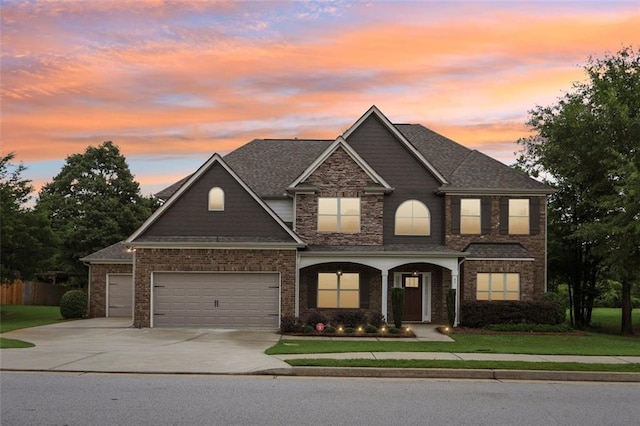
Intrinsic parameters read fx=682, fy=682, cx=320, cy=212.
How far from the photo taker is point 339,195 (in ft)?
97.5

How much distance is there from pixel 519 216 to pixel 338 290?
896cm

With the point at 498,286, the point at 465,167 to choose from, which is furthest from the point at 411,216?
the point at 498,286

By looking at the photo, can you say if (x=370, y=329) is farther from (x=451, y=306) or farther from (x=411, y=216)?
(x=411, y=216)

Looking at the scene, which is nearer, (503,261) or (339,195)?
(503,261)

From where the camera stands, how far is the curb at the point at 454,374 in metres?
14.1

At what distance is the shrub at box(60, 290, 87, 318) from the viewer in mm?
31844

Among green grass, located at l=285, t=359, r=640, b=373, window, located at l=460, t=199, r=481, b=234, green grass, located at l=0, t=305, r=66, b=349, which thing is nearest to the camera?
green grass, located at l=285, t=359, r=640, b=373

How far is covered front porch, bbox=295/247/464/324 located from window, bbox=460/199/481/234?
6.97 feet

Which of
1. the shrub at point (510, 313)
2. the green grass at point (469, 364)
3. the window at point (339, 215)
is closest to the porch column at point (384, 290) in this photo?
the window at point (339, 215)

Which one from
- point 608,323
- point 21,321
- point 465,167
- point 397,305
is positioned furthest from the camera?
point 608,323

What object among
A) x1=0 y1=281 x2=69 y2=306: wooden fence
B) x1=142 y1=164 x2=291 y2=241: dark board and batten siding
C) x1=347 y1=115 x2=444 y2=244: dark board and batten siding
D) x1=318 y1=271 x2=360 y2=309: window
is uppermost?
x1=347 y1=115 x2=444 y2=244: dark board and batten siding

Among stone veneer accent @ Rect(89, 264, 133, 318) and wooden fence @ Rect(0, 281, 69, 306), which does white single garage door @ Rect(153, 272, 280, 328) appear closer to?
stone veneer accent @ Rect(89, 264, 133, 318)

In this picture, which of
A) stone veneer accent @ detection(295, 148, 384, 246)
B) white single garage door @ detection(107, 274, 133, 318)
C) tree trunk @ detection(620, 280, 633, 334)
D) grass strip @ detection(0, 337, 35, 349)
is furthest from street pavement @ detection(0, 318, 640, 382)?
tree trunk @ detection(620, 280, 633, 334)

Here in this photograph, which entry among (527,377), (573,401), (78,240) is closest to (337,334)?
(527,377)
